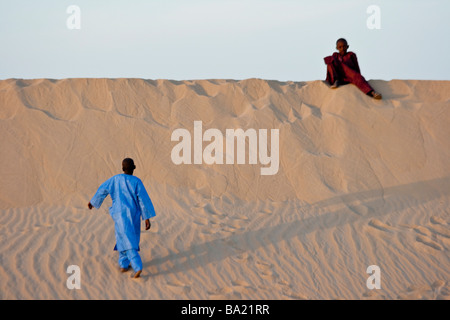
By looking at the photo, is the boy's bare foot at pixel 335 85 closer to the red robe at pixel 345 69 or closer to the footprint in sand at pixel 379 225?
the red robe at pixel 345 69

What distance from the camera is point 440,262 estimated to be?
6180 mm

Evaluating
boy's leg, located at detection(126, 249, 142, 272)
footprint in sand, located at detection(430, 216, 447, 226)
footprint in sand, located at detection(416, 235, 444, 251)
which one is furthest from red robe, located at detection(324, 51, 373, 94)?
boy's leg, located at detection(126, 249, 142, 272)

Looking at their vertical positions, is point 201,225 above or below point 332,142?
below

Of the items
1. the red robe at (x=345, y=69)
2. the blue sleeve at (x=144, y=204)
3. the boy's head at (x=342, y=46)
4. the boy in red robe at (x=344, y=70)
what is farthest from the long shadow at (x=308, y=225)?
the boy's head at (x=342, y=46)

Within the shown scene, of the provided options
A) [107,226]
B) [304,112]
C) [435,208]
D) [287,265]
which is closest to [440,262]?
[435,208]

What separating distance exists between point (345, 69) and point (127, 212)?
5273mm

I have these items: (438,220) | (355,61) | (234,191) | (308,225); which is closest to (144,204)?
(234,191)

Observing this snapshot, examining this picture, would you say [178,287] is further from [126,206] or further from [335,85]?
[335,85]

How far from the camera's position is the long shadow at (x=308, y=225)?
5980 mm

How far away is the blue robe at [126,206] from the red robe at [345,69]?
495cm

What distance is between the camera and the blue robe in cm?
549

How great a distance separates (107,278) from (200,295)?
1.04 metres
